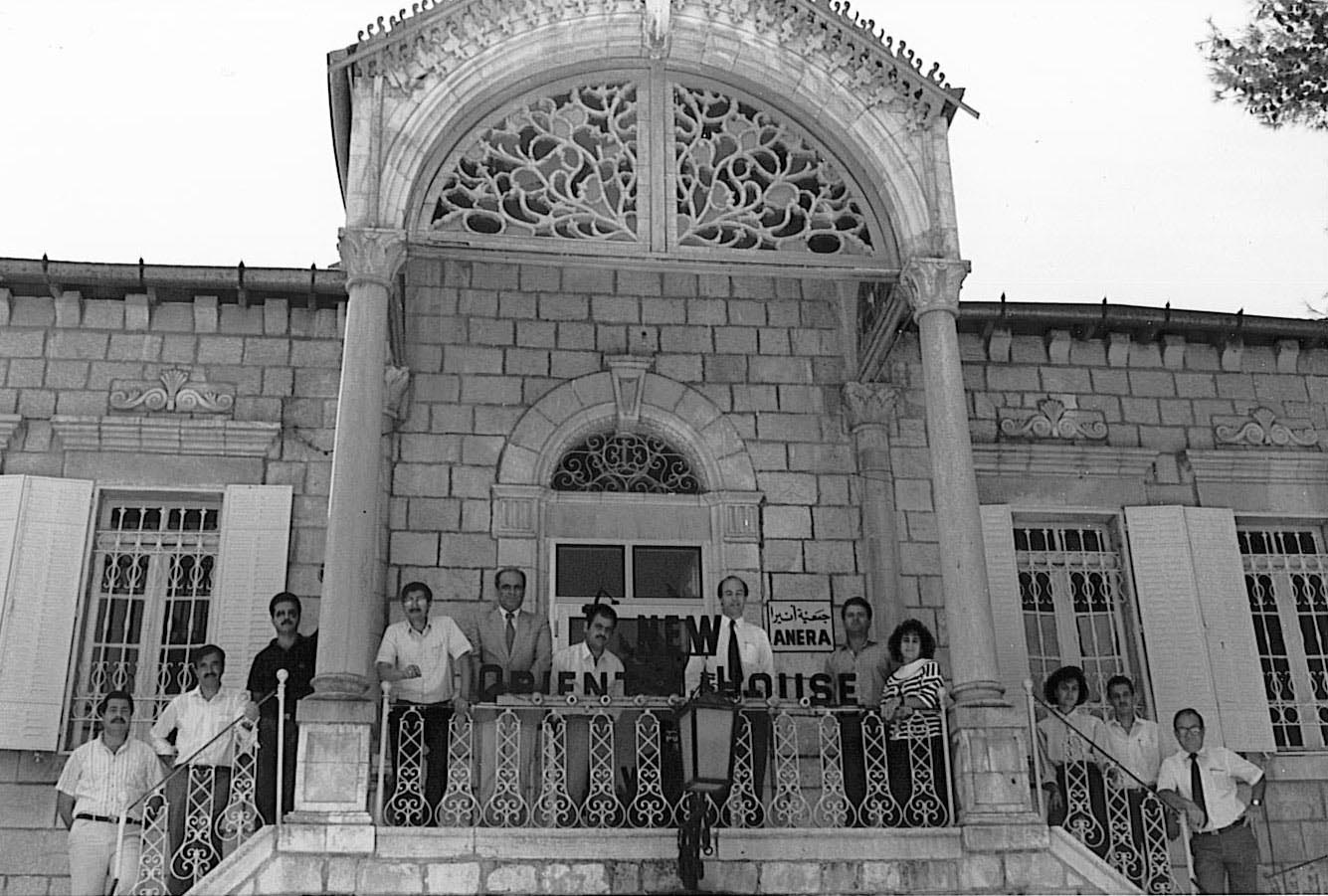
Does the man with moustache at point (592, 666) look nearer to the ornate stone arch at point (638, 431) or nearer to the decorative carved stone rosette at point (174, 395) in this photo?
the ornate stone arch at point (638, 431)

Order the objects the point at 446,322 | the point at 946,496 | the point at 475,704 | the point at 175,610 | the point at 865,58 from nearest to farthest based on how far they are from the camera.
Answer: the point at 475,704
the point at 946,496
the point at 865,58
the point at 175,610
the point at 446,322

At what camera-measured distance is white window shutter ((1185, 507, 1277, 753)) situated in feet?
37.4

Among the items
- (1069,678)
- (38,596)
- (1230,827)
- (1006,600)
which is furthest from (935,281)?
(38,596)

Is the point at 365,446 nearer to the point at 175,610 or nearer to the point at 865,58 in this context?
the point at 175,610

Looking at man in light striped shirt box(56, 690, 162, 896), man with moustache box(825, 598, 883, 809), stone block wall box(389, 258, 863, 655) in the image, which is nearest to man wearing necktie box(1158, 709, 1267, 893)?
man with moustache box(825, 598, 883, 809)

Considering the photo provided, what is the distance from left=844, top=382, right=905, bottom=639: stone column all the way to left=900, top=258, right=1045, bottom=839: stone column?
1929mm

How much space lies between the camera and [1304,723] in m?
11.8

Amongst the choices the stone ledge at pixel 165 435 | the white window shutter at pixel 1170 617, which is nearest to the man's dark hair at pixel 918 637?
the white window shutter at pixel 1170 617

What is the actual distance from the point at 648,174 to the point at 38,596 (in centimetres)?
534

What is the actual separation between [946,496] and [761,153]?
2.79 m

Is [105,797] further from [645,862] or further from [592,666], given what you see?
[645,862]

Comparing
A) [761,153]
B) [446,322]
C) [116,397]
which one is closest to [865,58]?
[761,153]

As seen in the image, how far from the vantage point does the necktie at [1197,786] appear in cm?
941

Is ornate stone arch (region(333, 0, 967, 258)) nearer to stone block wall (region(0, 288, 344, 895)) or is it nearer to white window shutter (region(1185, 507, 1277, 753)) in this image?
stone block wall (region(0, 288, 344, 895))
